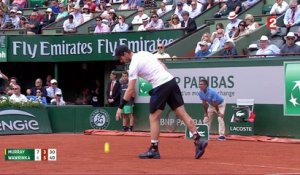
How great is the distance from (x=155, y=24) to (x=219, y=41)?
3.93 m

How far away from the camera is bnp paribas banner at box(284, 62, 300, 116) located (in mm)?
19094

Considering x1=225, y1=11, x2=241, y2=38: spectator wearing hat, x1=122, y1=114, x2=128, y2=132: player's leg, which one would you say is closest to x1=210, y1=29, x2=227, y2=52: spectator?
x1=225, y1=11, x2=241, y2=38: spectator wearing hat

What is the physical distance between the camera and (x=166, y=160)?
506 inches

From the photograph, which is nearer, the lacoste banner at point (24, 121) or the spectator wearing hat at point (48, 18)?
the lacoste banner at point (24, 121)

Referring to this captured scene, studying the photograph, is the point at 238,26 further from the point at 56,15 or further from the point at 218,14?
the point at 56,15

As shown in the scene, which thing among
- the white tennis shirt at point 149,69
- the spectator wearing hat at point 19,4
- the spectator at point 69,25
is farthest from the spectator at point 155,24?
the white tennis shirt at point 149,69

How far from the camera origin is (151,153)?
519 inches

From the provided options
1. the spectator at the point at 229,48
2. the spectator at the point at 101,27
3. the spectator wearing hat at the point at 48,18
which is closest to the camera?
the spectator at the point at 229,48

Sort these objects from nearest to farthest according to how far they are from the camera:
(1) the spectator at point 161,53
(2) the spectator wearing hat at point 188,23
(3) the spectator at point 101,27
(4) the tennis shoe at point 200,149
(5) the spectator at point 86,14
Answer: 1. (4) the tennis shoe at point 200,149
2. (1) the spectator at point 161,53
3. (2) the spectator wearing hat at point 188,23
4. (3) the spectator at point 101,27
5. (5) the spectator at point 86,14

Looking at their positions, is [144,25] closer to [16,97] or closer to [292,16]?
[16,97]

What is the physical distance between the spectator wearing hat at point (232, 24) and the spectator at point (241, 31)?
0.88ft

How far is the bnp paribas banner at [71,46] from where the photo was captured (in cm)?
2624

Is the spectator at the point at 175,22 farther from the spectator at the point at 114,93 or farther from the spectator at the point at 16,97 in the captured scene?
the spectator at the point at 16,97

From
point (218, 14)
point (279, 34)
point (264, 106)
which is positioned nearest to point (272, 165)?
point (264, 106)
